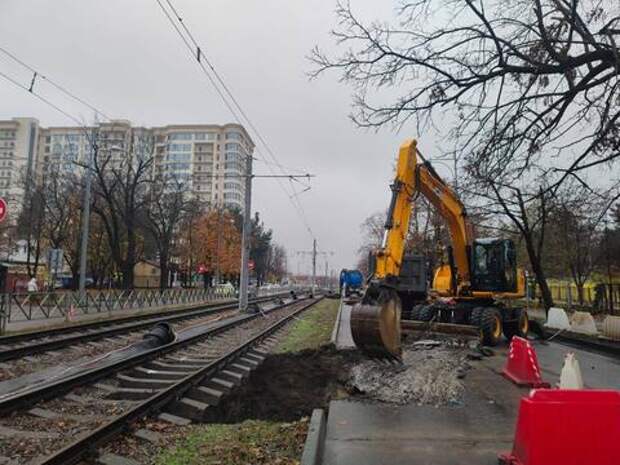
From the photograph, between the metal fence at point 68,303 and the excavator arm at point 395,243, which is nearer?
the excavator arm at point 395,243

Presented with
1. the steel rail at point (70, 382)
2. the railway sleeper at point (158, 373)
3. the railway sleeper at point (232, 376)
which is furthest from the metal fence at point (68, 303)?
the railway sleeper at point (232, 376)

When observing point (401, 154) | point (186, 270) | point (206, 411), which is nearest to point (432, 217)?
point (401, 154)

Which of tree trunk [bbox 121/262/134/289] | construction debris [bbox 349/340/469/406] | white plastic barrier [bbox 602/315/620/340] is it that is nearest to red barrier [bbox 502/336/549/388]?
construction debris [bbox 349/340/469/406]

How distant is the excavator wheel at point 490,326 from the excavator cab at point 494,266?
54.0 inches

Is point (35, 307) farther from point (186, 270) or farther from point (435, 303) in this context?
point (186, 270)

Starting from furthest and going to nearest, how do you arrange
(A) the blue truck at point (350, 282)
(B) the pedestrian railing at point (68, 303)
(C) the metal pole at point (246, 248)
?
(A) the blue truck at point (350, 282) < (C) the metal pole at point (246, 248) < (B) the pedestrian railing at point (68, 303)

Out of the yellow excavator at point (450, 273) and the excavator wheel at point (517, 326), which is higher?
the yellow excavator at point (450, 273)

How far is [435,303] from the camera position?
17.2m

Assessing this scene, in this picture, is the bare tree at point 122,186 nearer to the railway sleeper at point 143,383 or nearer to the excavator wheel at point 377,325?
the railway sleeper at point 143,383

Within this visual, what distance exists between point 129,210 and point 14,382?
32.6m

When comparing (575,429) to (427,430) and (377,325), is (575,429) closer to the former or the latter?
(427,430)

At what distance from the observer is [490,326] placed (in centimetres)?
1545

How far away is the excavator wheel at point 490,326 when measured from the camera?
50.5ft

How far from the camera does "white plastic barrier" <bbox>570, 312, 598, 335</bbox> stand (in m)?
21.2
